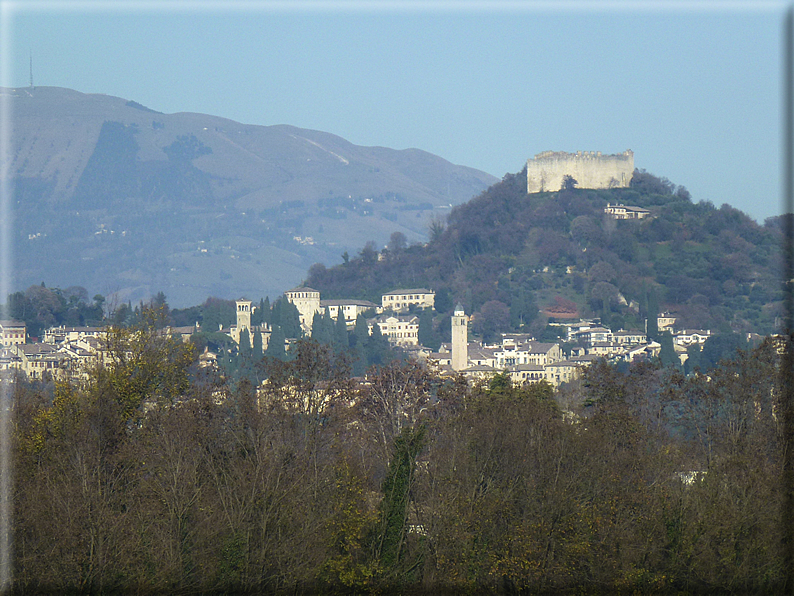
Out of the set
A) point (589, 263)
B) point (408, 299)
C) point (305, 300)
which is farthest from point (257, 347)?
point (589, 263)

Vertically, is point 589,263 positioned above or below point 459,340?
above

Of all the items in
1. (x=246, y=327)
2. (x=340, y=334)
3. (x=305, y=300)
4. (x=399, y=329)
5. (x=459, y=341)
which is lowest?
(x=459, y=341)

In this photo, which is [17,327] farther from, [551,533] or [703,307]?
[551,533]

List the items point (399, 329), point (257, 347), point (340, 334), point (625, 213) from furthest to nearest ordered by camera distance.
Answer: point (625, 213), point (399, 329), point (340, 334), point (257, 347)

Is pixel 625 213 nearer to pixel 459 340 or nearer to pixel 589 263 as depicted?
pixel 589 263

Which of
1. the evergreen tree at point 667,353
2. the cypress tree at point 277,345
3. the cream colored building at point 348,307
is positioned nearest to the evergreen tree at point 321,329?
the cypress tree at point 277,345

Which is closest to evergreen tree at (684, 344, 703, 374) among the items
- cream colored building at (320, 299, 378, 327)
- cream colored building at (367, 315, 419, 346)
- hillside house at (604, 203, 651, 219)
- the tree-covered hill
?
the tree-covered hill

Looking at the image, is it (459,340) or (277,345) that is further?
(459,340)
